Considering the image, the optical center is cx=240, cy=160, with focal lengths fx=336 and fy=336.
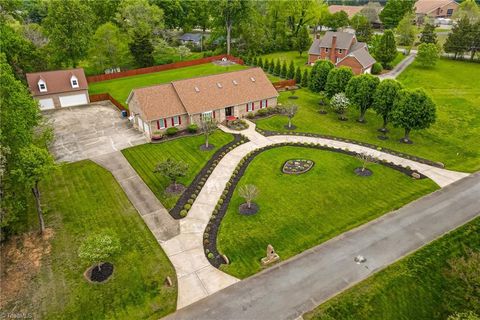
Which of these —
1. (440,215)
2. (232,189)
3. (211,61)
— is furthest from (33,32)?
(440,215)

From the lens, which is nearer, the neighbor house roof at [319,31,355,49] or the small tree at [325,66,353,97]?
the small tree at [325,66,353,97]

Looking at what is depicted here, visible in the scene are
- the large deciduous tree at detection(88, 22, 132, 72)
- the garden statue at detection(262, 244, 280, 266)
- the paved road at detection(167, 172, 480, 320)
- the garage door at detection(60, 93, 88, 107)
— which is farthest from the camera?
the large deciduous tree at detection(88, 22, 132, 72)

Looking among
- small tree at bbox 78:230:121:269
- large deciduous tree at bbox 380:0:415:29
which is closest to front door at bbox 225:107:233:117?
small tree at bbox 78:230:121:269

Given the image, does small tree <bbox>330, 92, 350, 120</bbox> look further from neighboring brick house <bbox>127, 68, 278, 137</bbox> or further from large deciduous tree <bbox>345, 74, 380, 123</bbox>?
neighboring brick house <bbox>127, 68, 278, 137</bbox>

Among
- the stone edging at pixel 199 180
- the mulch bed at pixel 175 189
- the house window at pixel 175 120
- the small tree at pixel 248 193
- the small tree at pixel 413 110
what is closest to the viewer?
the small tree at pixel 248 193

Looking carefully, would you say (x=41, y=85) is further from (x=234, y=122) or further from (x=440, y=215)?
(x=440, y=215)

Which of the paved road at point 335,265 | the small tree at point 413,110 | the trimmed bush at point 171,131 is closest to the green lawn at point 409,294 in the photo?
the paved road at point 335,265

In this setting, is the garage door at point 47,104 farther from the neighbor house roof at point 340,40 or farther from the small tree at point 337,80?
the neighbor house roof at point 340,40
